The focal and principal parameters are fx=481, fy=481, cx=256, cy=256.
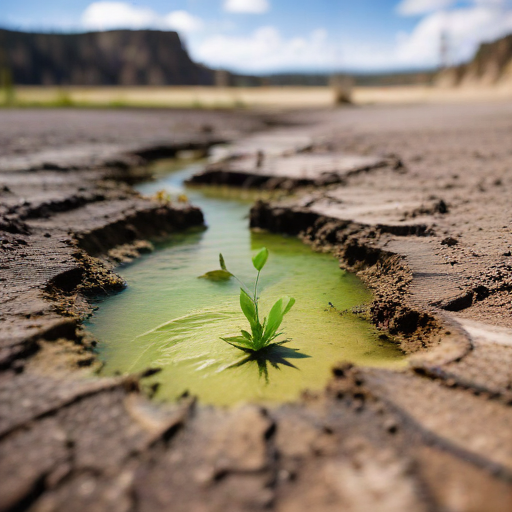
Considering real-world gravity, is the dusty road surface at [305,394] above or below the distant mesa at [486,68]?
below

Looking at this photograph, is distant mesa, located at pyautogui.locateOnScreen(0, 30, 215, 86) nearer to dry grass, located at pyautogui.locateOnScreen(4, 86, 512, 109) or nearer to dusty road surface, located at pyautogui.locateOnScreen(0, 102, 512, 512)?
dry grass, located at pyautogui.locateOnScreen(4, 86, 512, 109)

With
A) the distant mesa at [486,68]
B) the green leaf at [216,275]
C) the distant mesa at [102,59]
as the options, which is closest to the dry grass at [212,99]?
the distant mesa at [486,68]

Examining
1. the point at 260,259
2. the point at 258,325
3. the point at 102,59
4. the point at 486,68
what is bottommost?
the point at 258,325

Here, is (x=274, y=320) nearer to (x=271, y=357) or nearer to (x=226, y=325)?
(x=271, y=357)

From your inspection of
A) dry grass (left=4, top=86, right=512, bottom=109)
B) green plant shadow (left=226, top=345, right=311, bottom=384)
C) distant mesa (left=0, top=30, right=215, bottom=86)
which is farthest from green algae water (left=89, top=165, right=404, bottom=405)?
distant mesa (left=0, top=30, right=215, bottom=86)

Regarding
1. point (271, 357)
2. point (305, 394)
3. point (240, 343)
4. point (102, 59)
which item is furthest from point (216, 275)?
point (102, 59)

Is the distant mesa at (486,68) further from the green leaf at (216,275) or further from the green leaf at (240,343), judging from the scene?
the green leaf at (240,343)

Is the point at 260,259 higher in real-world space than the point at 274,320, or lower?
higher
